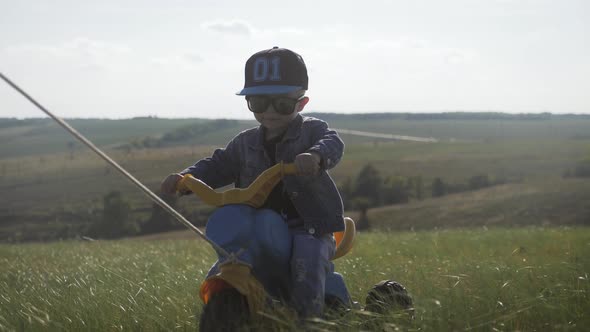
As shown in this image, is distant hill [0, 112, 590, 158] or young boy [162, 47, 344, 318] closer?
young boy [162, 47, 344, 318]

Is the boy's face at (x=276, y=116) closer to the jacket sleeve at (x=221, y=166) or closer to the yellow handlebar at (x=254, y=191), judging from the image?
the jacket sleeve at (x=221, y=166)

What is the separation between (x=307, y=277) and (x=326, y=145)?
0.78 m

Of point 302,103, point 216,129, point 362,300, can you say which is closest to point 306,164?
point 302,103

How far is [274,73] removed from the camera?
15.3ft

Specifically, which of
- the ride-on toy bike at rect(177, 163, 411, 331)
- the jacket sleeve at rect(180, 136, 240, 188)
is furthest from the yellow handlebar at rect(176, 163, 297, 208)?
the jacket sleeve at rect(180, 136, 240, 188)

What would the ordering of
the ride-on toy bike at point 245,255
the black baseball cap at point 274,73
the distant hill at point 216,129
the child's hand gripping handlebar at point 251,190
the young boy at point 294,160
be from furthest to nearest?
the distant hill at point 216,129, the black baseball cap at point 274,73, the young boy at point 294,160, the child's hand gripping handlebar at point 251,190, the ride-on toy bike at point 245,255

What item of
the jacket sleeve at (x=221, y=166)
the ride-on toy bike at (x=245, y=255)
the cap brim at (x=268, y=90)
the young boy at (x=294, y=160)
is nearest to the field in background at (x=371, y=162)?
the jacket sleeve at (x=221, y=166)

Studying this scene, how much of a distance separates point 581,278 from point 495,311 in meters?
1.09

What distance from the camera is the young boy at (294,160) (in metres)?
4.35

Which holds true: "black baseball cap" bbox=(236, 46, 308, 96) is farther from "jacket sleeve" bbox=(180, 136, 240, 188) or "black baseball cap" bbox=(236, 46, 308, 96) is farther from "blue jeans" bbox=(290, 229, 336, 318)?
"blue jeans" bbox=(290, 229, 336, 318)

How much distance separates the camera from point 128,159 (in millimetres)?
81500

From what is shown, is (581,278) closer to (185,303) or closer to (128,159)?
(185,303)

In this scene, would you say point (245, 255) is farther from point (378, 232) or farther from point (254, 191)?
point (378, 232)

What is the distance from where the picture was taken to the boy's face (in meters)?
4.74
